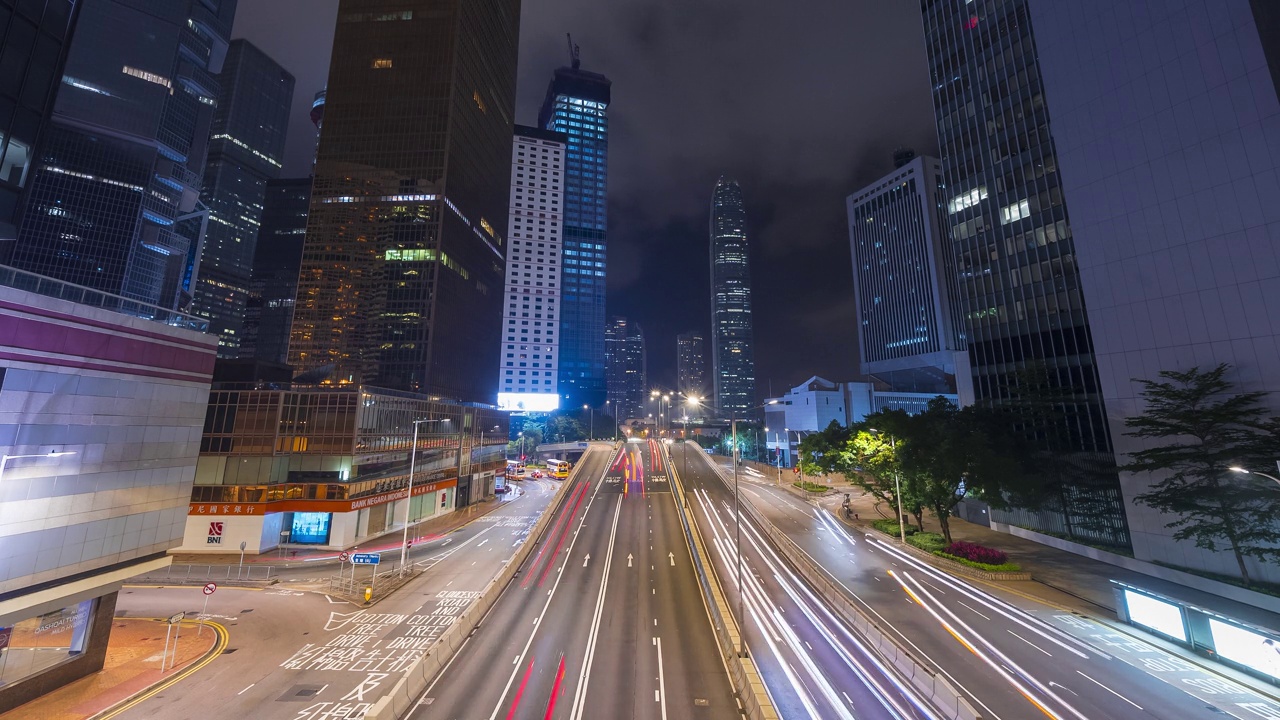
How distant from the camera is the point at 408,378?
93.4 m

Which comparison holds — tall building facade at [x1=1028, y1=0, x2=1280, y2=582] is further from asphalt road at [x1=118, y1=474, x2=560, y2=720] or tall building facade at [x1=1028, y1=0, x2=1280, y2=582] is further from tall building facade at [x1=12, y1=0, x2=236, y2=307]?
tall building facade at [x1=12, y1=0, x2=236, y2=307]

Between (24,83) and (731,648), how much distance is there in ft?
125

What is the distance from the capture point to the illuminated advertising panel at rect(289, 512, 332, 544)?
155 ft

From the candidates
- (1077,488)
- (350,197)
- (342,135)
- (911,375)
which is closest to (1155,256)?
(1077,488)

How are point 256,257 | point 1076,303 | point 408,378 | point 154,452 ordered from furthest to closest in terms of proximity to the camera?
point 256,257 < point 408,378 < point 1076,303 < point 154,452

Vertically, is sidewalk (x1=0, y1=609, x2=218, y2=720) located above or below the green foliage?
below

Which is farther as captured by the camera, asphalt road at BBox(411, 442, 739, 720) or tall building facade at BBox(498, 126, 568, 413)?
tall building facade at BBox(498, 126, 568, 413)

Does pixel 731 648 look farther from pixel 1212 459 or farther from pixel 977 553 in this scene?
pixel 1212 459

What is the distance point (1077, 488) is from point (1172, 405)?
12494 mm

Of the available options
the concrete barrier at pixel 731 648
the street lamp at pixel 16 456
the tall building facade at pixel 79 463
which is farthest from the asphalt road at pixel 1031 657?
the tall building facade at pixel 79 463

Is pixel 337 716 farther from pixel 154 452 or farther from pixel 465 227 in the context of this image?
pixel 465 227

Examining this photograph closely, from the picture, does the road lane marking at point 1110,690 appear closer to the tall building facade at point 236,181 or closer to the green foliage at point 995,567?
the green foliage at point 995,567

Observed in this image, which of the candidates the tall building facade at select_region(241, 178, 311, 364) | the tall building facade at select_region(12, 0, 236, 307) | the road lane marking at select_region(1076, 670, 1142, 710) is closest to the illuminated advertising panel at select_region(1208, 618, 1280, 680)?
the road lane marking at select_region(1076, 670, 1142, 710)

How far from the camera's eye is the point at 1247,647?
2155cm
